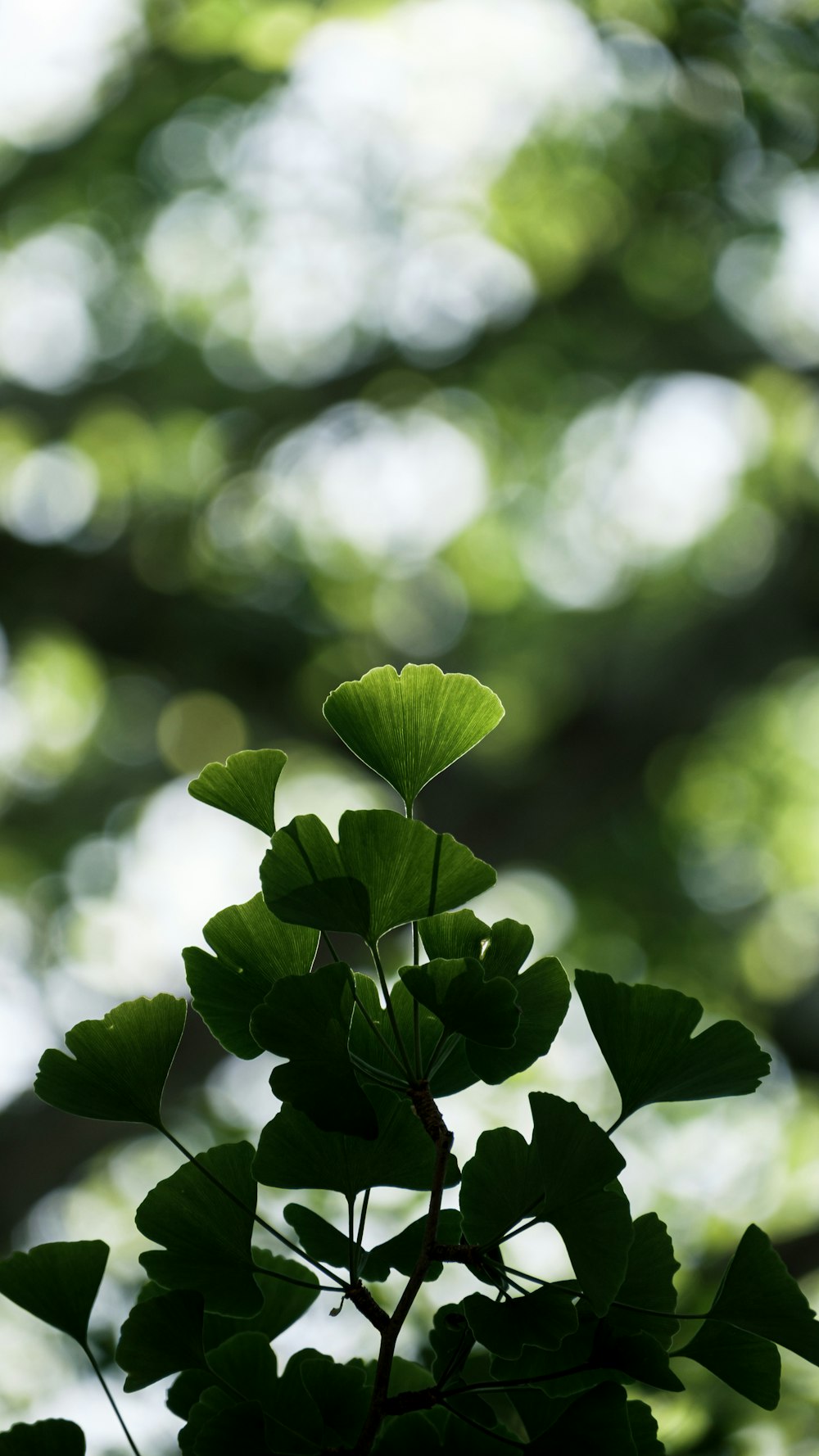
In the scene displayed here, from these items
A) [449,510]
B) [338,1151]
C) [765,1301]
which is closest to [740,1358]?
[765,1301]

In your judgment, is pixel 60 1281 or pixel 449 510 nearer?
pixel 60 1281

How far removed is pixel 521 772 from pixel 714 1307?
239 centimetres

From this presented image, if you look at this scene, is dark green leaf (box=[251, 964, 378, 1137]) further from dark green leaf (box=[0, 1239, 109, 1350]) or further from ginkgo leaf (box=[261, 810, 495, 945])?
dark green leaf (box=[0, 1239, 109, 1350])

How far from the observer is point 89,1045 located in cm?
30

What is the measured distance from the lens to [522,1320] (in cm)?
26

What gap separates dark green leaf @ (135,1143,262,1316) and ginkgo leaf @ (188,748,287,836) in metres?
0.09

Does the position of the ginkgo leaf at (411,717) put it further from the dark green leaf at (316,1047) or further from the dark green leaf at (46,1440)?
the dark green leaf at (46,1440)

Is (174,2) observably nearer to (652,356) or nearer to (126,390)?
(126,390)

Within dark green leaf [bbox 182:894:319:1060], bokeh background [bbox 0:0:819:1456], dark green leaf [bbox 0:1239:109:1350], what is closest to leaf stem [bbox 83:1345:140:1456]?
dark green leaf [bbox 0:1239:109:1350]

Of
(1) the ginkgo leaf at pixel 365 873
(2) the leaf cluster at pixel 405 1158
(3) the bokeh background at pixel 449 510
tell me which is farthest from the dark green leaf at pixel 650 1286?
(3) the bokeh background at pixel 449 510

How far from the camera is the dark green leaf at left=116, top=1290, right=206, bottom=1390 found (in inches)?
11.5

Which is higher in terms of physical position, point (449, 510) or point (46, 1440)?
point (46, 1440)

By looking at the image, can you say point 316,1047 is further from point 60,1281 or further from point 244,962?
point 60,1281

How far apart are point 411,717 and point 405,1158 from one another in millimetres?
121
